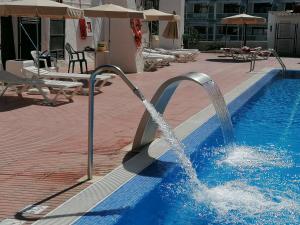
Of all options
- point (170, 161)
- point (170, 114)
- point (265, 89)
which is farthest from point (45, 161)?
point (265, 89)

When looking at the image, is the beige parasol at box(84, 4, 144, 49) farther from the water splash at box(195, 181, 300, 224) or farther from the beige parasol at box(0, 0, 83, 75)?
the water splash at box(195, 181, 300, 224)

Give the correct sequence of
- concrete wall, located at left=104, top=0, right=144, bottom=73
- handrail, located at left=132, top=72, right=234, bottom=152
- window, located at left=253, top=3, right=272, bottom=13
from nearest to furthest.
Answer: handrail, located at left=132, top=72, right=234, bottom=152 → concrete wall, located at left=104, top=0, right=144, bottom=73 → window, located at left=253, top=3, right=272, bottom=13

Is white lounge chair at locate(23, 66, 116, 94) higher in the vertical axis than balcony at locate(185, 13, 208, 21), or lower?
lower

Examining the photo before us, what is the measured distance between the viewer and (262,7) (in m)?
63.0

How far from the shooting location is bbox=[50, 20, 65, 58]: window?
16.6 metres

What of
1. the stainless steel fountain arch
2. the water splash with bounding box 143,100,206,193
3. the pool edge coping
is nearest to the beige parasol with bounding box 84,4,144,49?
the pool edge coping

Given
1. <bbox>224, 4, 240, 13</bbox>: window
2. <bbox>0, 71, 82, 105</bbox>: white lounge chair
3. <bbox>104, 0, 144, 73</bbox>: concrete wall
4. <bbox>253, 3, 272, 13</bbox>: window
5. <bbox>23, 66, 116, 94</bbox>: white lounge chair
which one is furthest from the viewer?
<bbox>224, 4, 240, 13</bbox>: window

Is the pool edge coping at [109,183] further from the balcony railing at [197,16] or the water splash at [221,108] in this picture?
the balcony railing at [197,16]

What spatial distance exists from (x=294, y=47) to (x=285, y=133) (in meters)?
21.1

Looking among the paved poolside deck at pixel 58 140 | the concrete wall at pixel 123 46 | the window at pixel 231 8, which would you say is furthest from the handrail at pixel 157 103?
the window at pixel 231 8

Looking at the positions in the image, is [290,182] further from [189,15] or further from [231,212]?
[189,15]

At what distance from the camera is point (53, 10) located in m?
9.93

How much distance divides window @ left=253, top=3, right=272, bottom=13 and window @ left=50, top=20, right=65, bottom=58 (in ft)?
163

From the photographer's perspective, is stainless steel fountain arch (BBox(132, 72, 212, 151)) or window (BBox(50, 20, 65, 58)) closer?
stainless steel fountain arch (BBox(132, 72, 212, 151))
